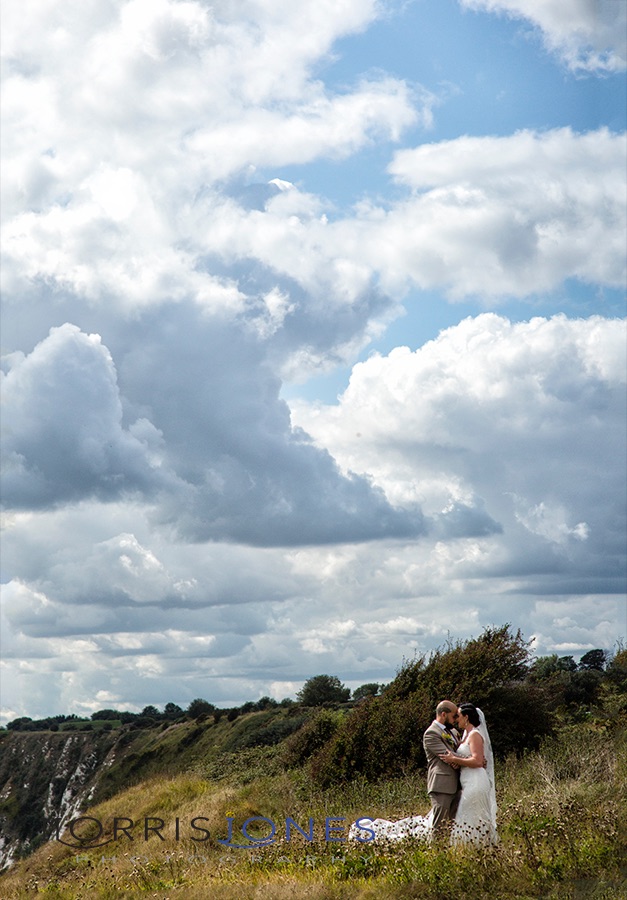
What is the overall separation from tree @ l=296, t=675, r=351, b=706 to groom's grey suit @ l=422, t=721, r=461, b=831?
37.7 meters

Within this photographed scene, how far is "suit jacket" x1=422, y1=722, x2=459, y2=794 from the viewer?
12.8 meters

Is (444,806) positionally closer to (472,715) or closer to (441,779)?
(441,779)

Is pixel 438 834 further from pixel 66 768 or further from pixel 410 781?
pixel 66 768

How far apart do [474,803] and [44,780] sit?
248 feet

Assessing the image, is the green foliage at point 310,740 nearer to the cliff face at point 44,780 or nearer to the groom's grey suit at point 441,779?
the groom's grey suit at point 441,779

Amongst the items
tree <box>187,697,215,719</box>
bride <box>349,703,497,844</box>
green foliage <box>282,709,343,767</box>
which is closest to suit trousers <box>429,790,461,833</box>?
bride <box>349,703,497,844</box>

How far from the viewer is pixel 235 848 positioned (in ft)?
53.5

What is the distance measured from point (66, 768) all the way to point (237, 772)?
196 feet

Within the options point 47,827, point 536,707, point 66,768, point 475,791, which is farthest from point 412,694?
point 66,768

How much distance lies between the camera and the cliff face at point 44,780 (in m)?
66.9

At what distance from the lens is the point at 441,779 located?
12.9m

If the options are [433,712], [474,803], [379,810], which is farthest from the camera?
[433,712]

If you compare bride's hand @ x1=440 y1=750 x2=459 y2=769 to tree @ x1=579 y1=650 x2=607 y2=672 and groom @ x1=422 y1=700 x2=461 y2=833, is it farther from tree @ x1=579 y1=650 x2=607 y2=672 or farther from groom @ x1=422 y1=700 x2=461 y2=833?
tree @ x1=579 y1=650 x2=607 y2=672

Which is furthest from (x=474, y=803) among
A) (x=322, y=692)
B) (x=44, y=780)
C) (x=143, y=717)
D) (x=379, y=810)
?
(x=143, y=717)
